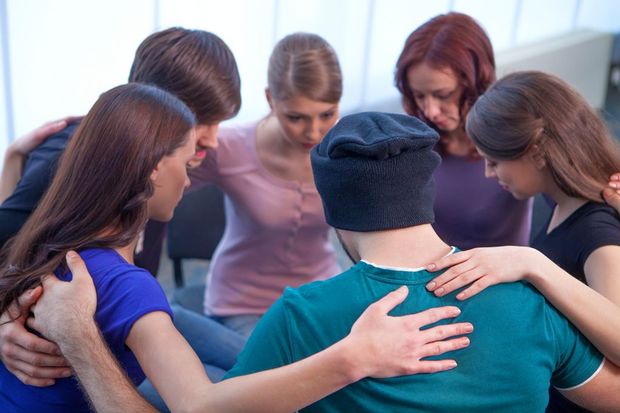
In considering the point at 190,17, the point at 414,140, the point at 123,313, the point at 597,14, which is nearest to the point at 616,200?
the point at 414,140

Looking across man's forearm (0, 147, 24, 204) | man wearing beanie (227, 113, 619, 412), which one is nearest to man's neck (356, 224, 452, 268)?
man wearing beanie (227, 113, 619, 412)

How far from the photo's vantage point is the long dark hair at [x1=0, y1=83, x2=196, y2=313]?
54.3 inches

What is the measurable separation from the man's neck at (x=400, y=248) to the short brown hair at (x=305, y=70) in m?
0.87

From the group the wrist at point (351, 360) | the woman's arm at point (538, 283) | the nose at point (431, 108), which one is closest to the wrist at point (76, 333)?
the wrist at point (351, 360)

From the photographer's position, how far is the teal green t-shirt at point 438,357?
3.68ft

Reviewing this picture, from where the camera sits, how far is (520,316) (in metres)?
1.15

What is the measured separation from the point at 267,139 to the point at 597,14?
3.26m

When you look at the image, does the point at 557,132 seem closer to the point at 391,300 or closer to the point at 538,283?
the point at 538,283

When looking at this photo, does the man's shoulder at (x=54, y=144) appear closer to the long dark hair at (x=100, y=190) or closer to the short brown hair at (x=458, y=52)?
the long dark hair at (x=100, y=190)

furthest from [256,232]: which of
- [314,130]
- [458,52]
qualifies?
[458,52]

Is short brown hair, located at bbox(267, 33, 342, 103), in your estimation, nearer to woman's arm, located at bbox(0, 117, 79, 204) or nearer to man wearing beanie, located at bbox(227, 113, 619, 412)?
woman's arm, located at bbox(0, 117, 79, 204)

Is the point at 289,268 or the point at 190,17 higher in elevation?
the point at 190,17

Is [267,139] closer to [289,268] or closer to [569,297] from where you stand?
[289,268]

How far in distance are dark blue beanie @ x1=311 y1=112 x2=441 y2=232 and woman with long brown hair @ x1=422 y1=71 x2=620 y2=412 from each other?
0.42 metres
